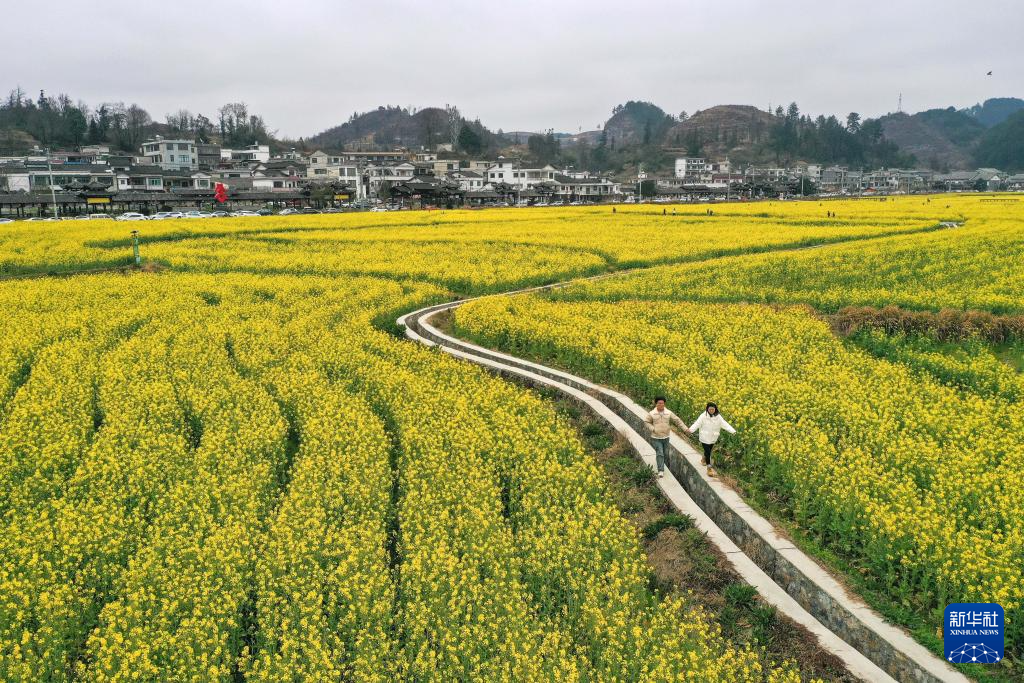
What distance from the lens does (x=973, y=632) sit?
25.3ft

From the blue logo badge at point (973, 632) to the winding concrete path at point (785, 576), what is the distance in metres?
0.23

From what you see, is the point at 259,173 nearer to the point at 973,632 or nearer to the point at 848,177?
the point at 973,632

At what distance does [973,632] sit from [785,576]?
2232 millimetres

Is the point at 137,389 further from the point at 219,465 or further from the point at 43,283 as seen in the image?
the point at 43,283

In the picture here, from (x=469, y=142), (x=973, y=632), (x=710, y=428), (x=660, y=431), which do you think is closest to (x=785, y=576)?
(x=973, y=632)

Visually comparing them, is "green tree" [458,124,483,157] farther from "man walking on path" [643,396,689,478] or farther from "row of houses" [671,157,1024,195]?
"man walking on path" [643,396,689,478]

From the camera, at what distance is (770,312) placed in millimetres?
24000

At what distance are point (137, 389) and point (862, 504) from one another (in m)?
14.8

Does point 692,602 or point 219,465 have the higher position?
point 219,465

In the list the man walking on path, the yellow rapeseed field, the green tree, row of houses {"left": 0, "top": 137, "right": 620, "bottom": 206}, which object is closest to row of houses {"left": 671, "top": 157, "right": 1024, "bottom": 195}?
the green tree

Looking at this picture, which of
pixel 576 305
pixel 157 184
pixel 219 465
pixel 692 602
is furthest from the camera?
pixel 157 184

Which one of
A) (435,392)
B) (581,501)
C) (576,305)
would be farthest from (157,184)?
(581,501)

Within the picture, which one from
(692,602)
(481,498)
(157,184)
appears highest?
(157,184)

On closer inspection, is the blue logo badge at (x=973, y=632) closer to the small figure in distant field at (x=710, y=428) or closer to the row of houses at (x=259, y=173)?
the small figure in distant field at (x=710, y=428)
